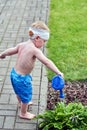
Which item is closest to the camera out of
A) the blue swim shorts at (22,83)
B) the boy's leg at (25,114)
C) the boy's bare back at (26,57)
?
the boy's bare back at (26,57)

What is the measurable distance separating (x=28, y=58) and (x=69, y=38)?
3615mm

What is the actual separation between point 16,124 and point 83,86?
151cm

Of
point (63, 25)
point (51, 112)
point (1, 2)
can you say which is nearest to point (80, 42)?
point (63, 25)

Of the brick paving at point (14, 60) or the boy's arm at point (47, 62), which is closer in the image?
the boy's arm at point (47, 62)

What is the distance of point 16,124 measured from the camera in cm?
447

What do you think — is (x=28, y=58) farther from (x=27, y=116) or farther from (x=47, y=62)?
(x=27, y=116)

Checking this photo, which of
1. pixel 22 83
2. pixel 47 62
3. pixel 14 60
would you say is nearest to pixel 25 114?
pixel 22 83

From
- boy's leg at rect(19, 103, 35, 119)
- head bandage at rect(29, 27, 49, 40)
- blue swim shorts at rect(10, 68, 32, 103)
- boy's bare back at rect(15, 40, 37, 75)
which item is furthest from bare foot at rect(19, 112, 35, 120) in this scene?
head bandage at rect(29, 27, 49, 40)

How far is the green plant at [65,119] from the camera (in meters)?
4.07

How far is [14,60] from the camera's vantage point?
638 centimetres

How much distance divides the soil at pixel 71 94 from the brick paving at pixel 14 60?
0.32ft

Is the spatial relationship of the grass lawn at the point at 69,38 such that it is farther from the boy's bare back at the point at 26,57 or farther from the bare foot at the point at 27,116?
the boy's bare back at the point at 26,57

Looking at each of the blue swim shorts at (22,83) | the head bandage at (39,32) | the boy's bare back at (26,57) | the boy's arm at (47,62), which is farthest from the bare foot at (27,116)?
the head bandage at (39,32)

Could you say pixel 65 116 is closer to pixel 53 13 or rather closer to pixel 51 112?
pixel 51 112
